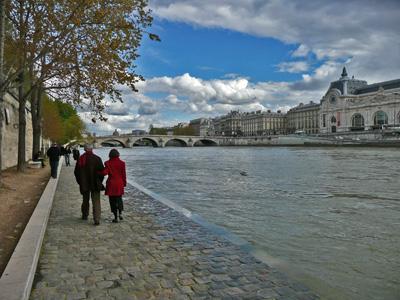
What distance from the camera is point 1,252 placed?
246 inches

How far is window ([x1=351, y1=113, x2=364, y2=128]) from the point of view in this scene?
484ft

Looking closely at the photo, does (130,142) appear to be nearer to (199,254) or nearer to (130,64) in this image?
(130,64)

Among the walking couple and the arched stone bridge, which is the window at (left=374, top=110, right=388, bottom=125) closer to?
the arched stone bridge

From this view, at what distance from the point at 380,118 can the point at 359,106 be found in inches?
357

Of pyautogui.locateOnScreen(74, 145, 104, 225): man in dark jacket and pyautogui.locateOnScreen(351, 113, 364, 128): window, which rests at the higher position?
pyautogui.locateOnScreen(351, 113, 364, 128): window

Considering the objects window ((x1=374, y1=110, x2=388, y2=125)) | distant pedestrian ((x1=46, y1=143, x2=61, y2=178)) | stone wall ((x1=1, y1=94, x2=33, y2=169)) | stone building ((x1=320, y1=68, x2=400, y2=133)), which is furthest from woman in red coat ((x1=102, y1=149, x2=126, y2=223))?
window ((x1=374, y1=110, x2=388, y2=125))

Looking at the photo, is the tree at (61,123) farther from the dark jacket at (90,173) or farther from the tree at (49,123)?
the dark jacket at (90,173)

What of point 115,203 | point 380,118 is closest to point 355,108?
point 380,118

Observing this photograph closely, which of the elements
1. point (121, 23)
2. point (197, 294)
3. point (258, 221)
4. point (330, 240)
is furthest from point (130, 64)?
point (197, 294)

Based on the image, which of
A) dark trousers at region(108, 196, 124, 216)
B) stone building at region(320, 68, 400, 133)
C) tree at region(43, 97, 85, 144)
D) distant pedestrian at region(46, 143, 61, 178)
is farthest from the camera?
stone building at region(320, 68, 400, 133)

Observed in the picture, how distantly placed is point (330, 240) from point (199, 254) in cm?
306

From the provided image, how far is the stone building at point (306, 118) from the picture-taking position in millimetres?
181413

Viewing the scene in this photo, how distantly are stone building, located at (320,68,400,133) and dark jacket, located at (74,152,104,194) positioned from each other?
13249cm

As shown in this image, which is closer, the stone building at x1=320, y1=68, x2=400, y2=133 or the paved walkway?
the paved walkway
